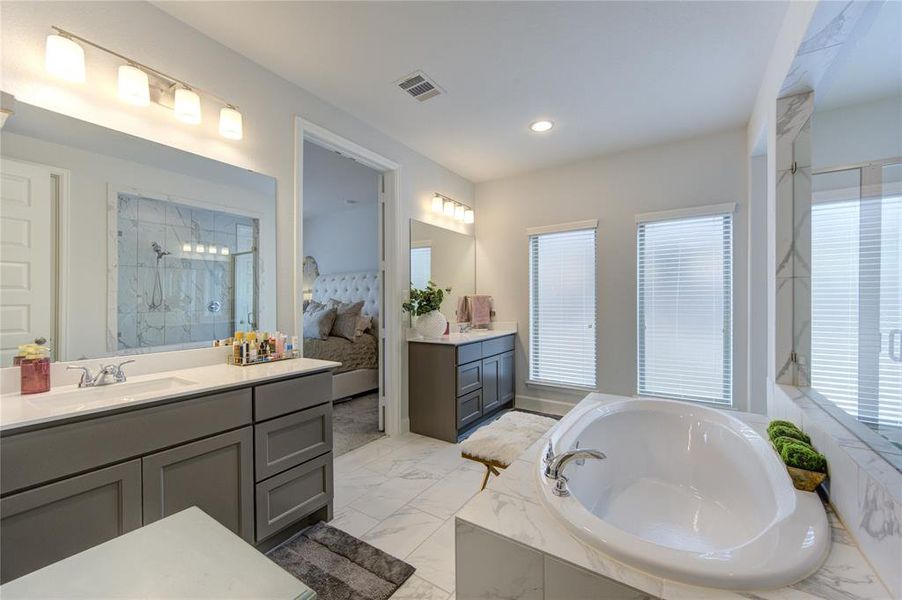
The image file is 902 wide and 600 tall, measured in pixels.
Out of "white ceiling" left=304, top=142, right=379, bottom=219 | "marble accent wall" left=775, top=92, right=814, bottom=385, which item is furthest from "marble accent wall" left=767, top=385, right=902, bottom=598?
"white ceiling" left=304, top=142, right=379, bottom=219

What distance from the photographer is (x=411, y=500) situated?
214 centimetres

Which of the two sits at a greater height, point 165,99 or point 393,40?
point 393,40

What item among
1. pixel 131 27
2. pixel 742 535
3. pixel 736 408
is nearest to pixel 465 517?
pixel 742 535

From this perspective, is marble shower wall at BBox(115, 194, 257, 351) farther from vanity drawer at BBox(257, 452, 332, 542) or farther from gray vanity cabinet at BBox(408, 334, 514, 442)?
gray vanity cabinet at BBox(408, 334, 514, 442)

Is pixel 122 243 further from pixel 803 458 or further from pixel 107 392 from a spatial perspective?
pixel 803 458

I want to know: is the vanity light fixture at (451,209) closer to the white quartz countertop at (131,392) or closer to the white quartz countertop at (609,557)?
the white quartz countertop at (131,392)

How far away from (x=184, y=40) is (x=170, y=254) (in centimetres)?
106

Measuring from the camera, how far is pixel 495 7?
1.66m

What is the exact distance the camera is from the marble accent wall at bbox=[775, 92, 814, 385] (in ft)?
5.83

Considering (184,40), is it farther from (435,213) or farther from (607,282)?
(607,282)

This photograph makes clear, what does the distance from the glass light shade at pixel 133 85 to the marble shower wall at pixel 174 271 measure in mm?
416

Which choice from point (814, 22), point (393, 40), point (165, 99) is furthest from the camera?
point (393, 40)

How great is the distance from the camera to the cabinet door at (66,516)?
1026 millimetres

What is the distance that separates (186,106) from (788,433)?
305 centimetres
